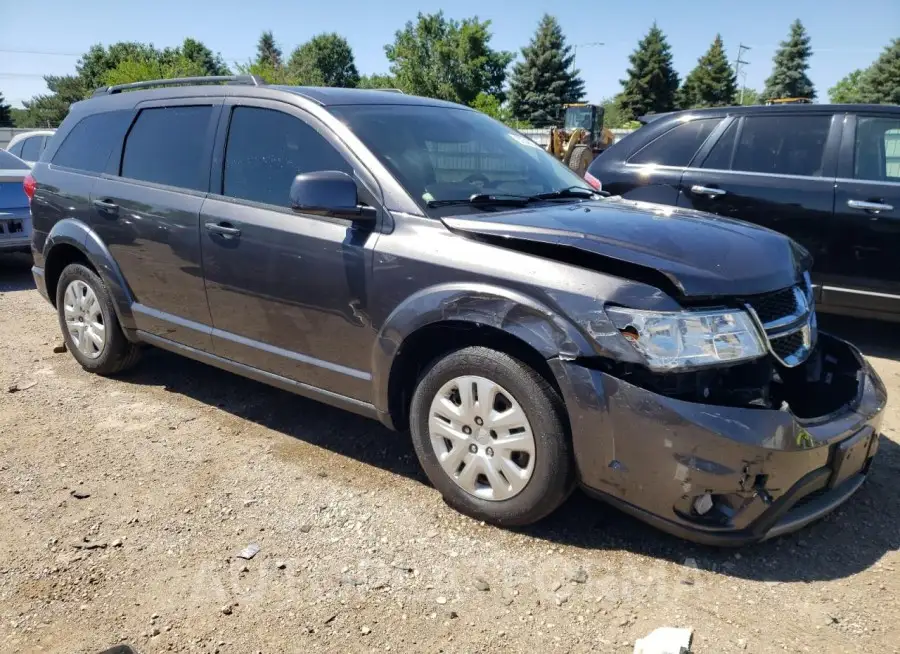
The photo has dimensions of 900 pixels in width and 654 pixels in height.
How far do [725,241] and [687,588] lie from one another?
1.33 meters

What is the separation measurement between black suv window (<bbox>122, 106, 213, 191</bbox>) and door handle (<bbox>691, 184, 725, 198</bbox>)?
369cm

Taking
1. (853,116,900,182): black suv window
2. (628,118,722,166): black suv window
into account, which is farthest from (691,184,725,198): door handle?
(853,116,900,182): black suv window

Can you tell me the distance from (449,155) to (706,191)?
2919mm

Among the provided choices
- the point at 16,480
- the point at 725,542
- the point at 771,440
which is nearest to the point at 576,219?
the point at 771,440

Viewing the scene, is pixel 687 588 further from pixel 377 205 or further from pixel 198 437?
pixel 198 437

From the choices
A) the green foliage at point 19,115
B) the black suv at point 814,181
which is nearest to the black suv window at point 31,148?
the black suv at point 814,181

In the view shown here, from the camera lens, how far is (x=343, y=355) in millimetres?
3352

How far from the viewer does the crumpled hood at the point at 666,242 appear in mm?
2588

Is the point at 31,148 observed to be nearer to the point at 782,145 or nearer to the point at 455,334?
the point at 782,145

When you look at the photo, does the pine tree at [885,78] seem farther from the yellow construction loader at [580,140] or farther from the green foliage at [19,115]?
the green foliage at [19,115]

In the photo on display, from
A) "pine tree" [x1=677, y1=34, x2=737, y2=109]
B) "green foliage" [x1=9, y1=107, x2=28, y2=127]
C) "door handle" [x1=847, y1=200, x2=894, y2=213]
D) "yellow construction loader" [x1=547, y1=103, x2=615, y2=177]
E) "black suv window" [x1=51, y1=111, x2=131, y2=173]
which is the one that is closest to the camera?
"black suv window" [x1=51, y1=111, x2=131, y2=173]

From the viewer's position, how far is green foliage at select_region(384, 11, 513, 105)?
61.4 metres

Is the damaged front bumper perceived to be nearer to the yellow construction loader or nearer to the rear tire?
the yellow construction loader

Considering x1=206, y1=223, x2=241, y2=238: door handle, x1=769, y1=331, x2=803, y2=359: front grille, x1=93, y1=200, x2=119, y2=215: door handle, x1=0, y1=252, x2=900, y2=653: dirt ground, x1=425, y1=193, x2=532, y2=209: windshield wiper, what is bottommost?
x1=0, y1=252, x2=900, y2=653: dirt ground
